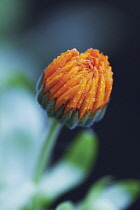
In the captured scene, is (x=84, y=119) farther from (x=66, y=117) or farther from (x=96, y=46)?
(x=96, y=46)

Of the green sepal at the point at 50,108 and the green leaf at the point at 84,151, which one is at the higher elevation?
the green leaf at the point at 84,151

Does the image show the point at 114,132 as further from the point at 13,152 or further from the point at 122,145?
the point at 13,152

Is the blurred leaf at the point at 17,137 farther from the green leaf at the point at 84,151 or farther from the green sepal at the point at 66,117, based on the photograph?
the green sepal at the point at 66,117

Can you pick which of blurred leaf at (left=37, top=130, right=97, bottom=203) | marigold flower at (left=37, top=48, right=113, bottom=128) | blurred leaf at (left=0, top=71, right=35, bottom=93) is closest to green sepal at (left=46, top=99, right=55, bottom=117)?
marigold flower at (left=37, top=48, right=113, bottom=128)

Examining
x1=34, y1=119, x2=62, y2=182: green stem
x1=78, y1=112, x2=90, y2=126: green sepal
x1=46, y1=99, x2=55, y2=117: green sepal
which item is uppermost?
x1=34, y1=119, x2=62, y2=182: green stem

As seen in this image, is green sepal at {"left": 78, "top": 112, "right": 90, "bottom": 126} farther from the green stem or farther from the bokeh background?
the bokeh background

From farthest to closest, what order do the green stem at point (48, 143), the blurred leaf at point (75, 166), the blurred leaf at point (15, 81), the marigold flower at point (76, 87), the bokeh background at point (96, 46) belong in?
the bokeh background at point (96, 46) → the blurred leaf at point (15, 81) → the blurred leaf at point (75, 166) → the green stem at point (48, 143) → the marigold flower at point (76, 87)

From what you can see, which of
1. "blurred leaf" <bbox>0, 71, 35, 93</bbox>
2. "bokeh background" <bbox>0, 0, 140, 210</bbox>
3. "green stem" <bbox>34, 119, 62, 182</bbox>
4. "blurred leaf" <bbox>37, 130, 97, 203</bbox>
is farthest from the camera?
"bokeh background" <bbox>0, 0, 140, 210</bbox>

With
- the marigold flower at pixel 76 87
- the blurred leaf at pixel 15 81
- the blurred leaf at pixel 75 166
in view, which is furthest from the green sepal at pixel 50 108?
the blurred leaf at pixel 15 81

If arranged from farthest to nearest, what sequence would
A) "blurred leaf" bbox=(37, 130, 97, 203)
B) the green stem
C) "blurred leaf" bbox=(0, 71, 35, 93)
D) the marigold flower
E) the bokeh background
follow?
the bokeh background < "blurred leaf" bbox=(0, 71, 35, 93) < "blurred leaf" bbox=(37, 130, 97, 203) < the green stem < the marigold flower
